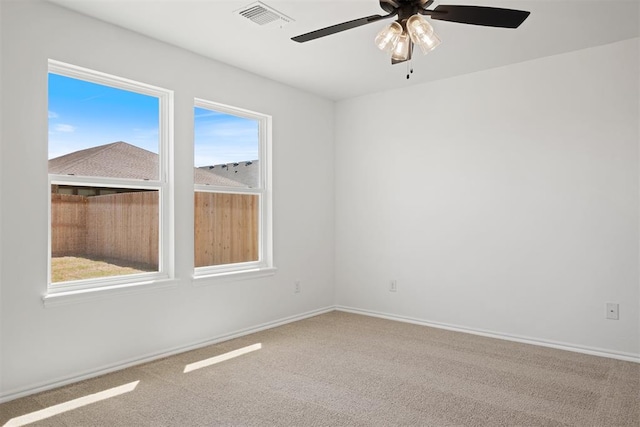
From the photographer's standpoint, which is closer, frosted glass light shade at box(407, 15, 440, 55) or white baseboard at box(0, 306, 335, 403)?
frosted glass light shade at box(407, 15, 440, 55)

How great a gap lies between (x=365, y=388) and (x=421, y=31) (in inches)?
84.6

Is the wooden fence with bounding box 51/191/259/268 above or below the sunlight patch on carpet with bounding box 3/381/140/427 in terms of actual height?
above

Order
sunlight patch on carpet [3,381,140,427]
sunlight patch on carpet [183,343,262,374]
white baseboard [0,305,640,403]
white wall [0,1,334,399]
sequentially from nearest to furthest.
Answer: sunlight patch on carpet [3,381,140,427], white wall [0,1,334,399], white baseboard [0,305,640,403], sunlight patch on carpet [183,343,262,374]

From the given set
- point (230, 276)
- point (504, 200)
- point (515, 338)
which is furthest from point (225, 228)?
point (515, 338)

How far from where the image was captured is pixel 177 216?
11.7 feet

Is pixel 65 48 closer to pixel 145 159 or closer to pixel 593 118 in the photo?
pixel 145 159

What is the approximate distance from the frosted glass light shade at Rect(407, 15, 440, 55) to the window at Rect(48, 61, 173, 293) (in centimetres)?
220

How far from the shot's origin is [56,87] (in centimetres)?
298

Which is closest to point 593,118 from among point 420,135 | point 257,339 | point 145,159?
point 420,135

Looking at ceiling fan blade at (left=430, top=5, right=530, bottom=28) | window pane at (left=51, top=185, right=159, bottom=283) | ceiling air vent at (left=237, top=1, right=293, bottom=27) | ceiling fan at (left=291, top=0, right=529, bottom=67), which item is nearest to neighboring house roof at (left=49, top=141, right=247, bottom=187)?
window pane at (left=51, top=185, right=159, bottom=283)

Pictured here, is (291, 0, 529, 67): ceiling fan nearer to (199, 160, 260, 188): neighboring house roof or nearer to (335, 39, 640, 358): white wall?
(335, 39, 640, 358): white wall

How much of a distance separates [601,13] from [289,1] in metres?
2.08

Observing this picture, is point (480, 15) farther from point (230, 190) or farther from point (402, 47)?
point (230, 190)

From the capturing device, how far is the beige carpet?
2.42 m
